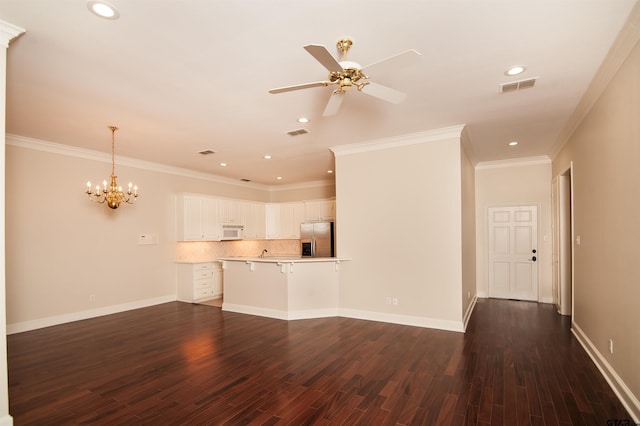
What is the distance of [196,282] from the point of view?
7094 mm

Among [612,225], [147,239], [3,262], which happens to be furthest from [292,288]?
[612,225]

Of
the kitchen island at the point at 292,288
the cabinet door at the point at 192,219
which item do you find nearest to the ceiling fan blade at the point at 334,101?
the kitchen island at the point at 292,288

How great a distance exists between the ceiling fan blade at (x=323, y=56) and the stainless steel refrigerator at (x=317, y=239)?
572cm

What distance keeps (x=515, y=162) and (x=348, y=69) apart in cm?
605

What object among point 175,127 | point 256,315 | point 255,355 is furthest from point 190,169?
point 255,355

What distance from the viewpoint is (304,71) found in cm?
302

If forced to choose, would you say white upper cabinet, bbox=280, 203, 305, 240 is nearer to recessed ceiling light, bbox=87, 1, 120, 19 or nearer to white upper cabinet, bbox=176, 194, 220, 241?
white upper cabinet, bbox=176, 194, 220, 241

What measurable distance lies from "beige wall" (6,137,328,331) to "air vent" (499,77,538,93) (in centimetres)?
653

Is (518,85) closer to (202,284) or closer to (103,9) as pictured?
(103,9)

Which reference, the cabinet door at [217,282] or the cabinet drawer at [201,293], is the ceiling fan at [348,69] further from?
the cabinet door at [217,282]

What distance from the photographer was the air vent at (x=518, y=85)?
330 cm

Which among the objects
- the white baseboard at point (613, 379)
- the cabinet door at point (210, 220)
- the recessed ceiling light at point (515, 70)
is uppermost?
the recessed ceiling light at point (515, 70)

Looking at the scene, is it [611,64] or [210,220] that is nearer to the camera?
[611,64]

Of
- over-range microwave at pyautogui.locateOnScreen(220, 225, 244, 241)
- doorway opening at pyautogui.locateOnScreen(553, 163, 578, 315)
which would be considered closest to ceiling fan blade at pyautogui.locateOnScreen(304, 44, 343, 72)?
doorway opening at pyautogui.locateOnScreen(553, 163, 578, 315)
